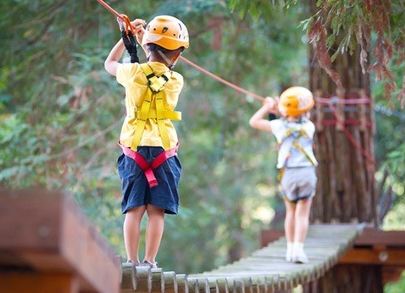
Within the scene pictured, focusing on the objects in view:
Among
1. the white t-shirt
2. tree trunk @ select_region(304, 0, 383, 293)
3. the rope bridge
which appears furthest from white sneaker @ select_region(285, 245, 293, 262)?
the rope bridge

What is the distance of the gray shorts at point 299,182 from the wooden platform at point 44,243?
3995mm

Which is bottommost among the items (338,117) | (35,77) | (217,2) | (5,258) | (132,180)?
(5,258)

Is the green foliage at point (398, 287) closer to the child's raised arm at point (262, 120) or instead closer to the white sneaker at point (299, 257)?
the white sneaker at point (299, 257)

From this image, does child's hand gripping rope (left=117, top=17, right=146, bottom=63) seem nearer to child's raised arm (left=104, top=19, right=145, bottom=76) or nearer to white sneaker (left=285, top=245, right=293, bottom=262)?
child's raised arm (left=104, top=19, right=145, bottom=76)

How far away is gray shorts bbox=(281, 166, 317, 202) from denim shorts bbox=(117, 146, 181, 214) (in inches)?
83.8

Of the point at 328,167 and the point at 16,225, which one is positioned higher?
the point at 328,167

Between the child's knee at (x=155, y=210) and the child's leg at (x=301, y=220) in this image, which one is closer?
the child's knee at (x=155, y=210)

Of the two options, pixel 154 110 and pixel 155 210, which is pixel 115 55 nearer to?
pixel 154 110

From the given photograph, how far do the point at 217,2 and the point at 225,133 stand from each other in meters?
3.06

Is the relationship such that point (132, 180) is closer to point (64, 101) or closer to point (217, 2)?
point (64, 101)

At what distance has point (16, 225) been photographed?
208cm

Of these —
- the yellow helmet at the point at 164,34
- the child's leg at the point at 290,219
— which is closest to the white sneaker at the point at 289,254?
the child's leg at the point at 290,219

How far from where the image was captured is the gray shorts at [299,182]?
6.27m

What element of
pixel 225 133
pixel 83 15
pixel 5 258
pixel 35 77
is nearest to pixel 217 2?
pixel 83 15
